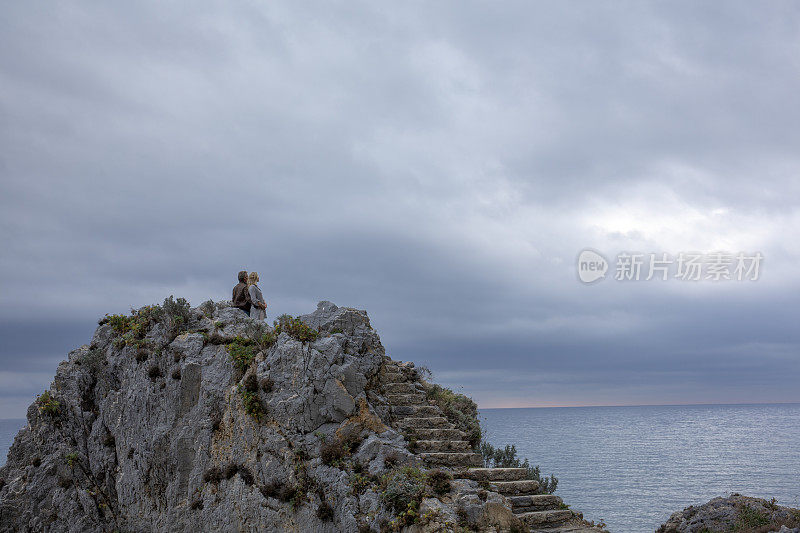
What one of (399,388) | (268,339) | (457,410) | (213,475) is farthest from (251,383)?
(457,410)

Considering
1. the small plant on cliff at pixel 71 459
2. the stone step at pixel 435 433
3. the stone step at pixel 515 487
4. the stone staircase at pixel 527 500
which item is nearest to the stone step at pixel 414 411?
the stone step at pixel 435 433

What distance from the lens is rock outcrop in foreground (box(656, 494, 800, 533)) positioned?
50.2ft

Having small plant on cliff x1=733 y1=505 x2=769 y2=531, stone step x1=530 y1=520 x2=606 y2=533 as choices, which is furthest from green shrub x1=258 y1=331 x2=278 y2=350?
small plant on cliff x1=733 y1=505 x2=769 y2=531

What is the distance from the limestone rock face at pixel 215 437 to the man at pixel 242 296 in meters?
0.76

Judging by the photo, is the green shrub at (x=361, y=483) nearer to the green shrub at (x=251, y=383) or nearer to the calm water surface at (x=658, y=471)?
the green shrub at (x=251, y=383)

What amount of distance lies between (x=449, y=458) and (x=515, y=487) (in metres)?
2.03

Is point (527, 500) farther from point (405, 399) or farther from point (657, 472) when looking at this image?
point (657, 472)

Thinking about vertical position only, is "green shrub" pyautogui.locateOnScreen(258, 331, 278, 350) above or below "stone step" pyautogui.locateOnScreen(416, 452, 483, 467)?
above

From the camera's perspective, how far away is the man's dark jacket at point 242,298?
23594 millimetres

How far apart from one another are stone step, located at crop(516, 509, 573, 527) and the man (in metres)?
14.3

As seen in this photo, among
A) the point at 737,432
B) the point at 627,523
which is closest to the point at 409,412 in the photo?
the point at 627,523

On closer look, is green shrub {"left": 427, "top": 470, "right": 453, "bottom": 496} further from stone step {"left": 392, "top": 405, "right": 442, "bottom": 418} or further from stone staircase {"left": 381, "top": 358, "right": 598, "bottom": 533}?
stone step {"left": 392, "top": 405, "right": 442, "bottom": 418}

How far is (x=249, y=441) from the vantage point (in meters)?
17.9

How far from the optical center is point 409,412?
1855cm
